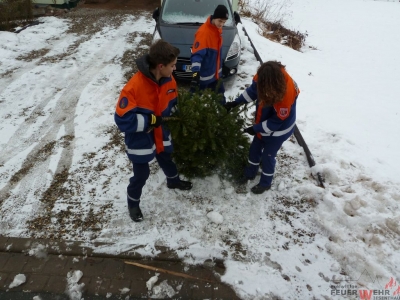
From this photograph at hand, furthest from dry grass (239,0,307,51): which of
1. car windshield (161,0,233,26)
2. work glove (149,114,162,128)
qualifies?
work glove (149,114,162,128)

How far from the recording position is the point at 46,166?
4.36 m

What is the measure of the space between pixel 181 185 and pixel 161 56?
1.85 m

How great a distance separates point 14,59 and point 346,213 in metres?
8.42

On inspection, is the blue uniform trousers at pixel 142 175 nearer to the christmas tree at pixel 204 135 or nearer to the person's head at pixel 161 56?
the christmas tree at pixel 204 135

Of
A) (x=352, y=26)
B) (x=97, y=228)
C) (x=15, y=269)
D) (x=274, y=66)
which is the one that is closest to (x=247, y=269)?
(x=97, y=228)

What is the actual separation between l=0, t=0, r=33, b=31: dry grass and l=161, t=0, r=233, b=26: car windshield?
593cm

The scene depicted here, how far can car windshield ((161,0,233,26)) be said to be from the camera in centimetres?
692

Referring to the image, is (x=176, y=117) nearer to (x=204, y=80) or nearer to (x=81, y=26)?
(x=204, y=80)

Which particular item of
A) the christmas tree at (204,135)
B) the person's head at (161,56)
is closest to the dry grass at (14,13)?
the christmas tree at (204,135)

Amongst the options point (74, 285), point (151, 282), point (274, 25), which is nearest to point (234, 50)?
point (151, 282)

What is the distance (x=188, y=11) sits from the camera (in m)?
7.11

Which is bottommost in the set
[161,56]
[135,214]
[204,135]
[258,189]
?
[135,214]

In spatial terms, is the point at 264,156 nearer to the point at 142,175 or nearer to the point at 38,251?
the point at 142,175

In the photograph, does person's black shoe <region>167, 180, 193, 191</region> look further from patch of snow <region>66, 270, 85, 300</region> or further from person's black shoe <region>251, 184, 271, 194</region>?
patch of snow <region>66, 270, 85, 300</region>
